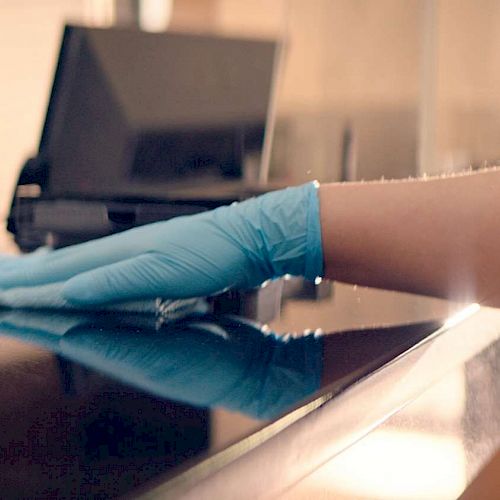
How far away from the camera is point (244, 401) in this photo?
1.27 feet

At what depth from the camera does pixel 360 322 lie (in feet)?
2.01

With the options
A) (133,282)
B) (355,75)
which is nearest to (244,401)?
(133,282)

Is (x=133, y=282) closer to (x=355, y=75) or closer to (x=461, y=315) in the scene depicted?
(x=461, y=315)

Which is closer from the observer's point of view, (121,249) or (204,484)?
(204,484)

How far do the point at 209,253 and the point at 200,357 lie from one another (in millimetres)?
242

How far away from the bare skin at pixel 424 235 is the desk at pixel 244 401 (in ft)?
0.12

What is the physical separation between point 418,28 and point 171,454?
2.61 meters

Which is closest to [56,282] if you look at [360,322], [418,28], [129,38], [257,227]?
[257,227]

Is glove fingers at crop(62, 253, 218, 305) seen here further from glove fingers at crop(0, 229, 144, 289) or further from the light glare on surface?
the light glare on surface

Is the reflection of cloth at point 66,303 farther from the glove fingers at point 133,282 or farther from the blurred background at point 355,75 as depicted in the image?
the blurred background at point 355,75

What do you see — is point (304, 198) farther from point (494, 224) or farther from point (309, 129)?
point (309, 129)

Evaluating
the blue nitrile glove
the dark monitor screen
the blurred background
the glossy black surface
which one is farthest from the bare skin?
the blurred background

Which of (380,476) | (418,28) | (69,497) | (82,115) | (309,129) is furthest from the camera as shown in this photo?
(309,129)

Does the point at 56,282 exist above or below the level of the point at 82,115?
below
